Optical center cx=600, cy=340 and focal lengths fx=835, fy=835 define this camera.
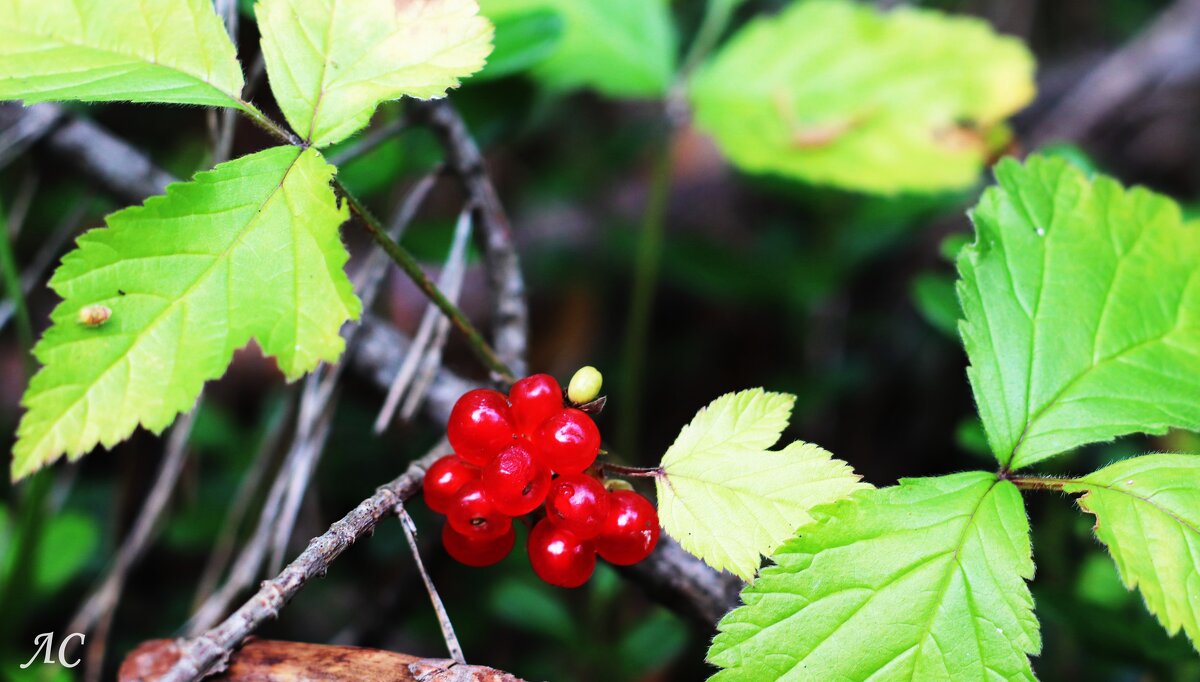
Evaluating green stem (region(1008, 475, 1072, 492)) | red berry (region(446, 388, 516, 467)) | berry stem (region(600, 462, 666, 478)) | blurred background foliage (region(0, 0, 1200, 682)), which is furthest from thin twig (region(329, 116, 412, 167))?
green stem (region(1008, 475, 1072, 492))

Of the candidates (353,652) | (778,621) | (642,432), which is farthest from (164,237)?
(642,432)

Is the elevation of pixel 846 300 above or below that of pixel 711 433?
above

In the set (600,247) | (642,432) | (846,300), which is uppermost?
(600,247)

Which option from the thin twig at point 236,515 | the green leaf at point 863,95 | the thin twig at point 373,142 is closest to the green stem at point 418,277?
the thin twig at point 373,142

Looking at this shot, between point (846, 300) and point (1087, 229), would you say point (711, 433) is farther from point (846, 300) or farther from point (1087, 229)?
point (846, 300)

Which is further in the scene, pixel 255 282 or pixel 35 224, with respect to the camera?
pixel 35 224

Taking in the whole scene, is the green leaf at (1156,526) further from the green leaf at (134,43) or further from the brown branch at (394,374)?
the green leaf at (134,43)
